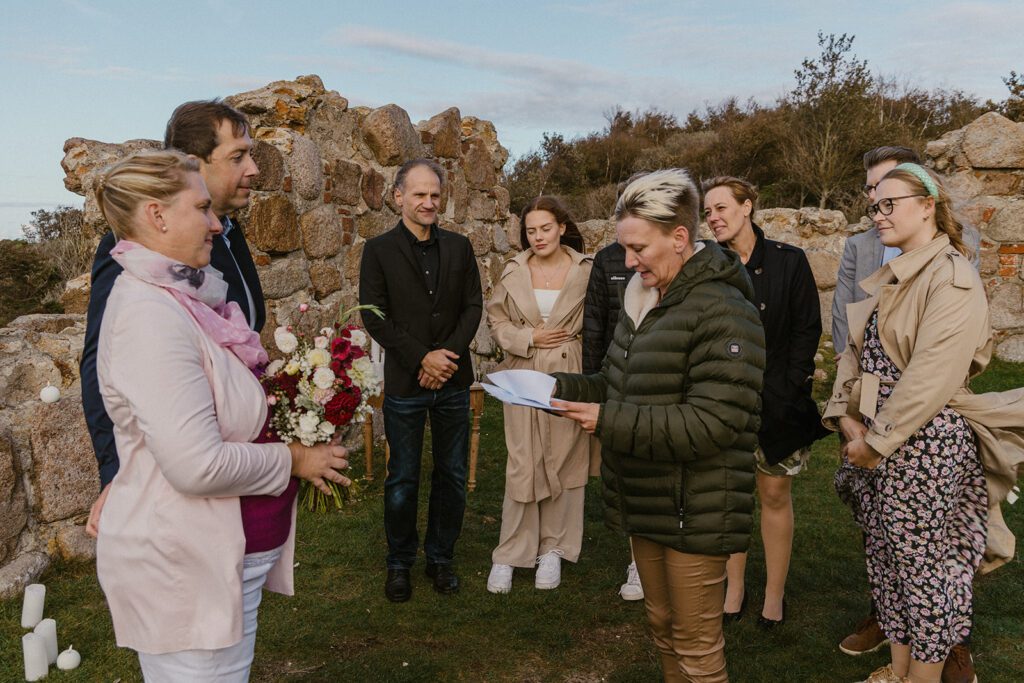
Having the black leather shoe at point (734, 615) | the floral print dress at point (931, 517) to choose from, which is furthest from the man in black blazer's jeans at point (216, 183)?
the black leather shoe at point (734, 615)

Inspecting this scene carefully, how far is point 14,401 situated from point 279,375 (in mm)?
2866

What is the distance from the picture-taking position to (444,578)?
4.15 m

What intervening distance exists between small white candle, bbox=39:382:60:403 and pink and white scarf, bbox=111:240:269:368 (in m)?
2.66

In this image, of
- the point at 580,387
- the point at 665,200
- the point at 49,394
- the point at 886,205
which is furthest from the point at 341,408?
the point at 49,394

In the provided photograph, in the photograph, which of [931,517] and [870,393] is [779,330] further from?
[931,517]

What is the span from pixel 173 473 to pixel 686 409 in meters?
1.40

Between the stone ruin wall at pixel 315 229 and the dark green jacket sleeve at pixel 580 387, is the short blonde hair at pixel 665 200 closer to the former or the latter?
the dark green jacket sleeve at pixel 580 387

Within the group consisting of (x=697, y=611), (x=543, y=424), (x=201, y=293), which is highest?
(x=201, y=293)

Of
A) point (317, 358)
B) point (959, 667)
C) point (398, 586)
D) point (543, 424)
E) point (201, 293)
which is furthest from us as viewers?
point (543, 424)

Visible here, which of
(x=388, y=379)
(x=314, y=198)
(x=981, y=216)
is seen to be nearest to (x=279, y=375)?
(x=388, y=379)

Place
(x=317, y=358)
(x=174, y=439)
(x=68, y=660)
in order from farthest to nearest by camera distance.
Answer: (x=68, y=660)
(x=317, y=358)
(x=174, y=439)

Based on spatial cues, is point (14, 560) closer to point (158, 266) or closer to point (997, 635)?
point (158, 266)

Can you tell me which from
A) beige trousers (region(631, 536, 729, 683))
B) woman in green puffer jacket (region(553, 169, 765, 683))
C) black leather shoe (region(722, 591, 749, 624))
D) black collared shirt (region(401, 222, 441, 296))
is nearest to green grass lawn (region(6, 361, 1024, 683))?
black leather shoe (region(722, 591, 749, 624))

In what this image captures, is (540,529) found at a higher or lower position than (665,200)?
lower
